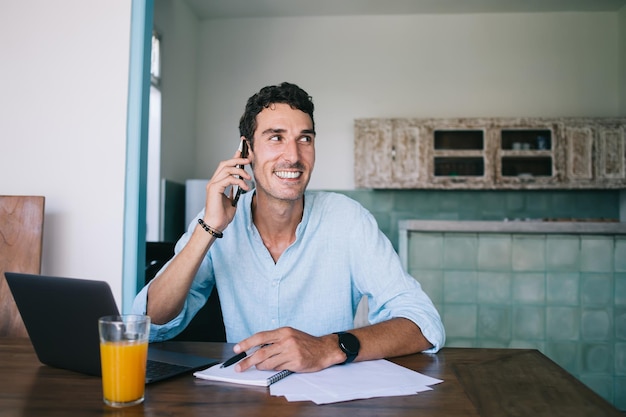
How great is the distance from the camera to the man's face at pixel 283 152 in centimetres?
152

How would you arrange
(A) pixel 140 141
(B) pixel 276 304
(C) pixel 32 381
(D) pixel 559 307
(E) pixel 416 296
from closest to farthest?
1. (C) pixel 32 381
2. (E) pixel 416 296
3. (B) pixel 276 304
4. (A) pixel 140 141
5. (D) pixel 559 307

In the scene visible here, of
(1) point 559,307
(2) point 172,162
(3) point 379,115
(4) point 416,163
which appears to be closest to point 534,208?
(4) point 416,163

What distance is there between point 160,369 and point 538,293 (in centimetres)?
271

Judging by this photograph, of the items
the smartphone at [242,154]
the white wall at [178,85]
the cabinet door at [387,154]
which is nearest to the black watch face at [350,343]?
the smartphone at [242,154]

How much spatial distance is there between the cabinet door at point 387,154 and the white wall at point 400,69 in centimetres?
38

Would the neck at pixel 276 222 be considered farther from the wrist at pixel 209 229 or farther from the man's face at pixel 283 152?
the wrist at pixel 209 229

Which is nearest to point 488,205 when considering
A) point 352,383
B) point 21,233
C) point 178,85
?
point 178,85

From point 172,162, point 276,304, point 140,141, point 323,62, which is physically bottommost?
point 276,304

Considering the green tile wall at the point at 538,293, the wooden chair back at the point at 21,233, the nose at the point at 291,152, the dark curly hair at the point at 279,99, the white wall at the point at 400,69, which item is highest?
the white wall at the point at 400,69

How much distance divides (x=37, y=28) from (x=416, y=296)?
1390 mm

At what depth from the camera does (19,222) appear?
1524 millimetres

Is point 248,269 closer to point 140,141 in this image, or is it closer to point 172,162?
point 140,141

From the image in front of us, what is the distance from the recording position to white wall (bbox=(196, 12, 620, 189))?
5.09m

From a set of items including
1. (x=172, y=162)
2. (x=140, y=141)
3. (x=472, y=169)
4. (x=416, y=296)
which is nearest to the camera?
(x=416, y=296)
